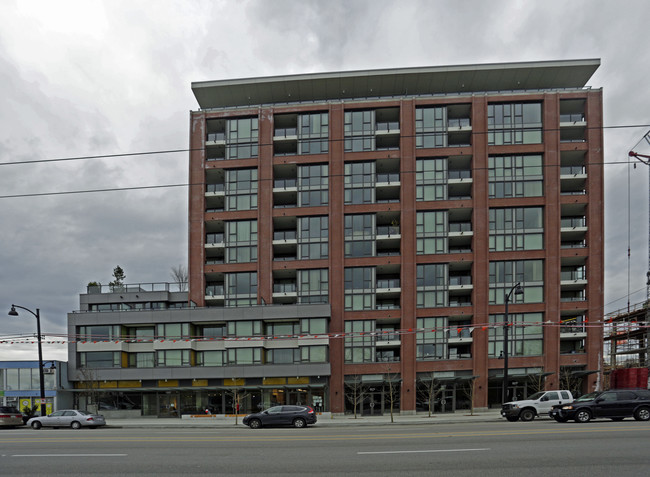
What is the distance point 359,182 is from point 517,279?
18.0 m

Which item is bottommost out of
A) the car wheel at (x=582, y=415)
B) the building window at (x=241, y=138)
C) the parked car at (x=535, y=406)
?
the parked car at (x=535, y=406)

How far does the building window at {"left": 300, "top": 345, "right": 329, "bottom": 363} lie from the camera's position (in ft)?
155

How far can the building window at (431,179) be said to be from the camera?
51562 mm

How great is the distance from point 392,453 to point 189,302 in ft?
135

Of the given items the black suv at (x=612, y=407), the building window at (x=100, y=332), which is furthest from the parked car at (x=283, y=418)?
the building window at (x=100, y=332)

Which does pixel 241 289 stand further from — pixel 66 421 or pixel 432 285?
pixel 66 421

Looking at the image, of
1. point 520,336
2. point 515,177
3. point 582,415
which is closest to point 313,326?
point 520,336

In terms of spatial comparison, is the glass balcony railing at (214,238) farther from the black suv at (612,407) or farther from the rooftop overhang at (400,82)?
the black suv at (612,407)

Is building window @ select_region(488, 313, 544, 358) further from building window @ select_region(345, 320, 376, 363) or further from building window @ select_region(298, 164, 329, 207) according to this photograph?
building window @ select_region(298, 164, 329, 207)

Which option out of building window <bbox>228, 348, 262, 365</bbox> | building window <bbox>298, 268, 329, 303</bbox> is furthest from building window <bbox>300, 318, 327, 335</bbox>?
building window <bbox>228, 348, 262, 365</bbox>

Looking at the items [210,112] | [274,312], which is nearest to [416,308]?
[274,312]

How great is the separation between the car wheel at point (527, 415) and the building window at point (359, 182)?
28.3m

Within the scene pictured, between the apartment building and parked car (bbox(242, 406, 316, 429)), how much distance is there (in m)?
19.1

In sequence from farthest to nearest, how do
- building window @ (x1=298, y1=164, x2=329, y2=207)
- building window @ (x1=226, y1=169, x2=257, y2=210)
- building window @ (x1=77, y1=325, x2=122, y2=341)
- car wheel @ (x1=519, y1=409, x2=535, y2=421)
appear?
building window @ (x1=226, y1=169, x2=257, y2=210) → building window @ (x1=298, y1=164, x2=329, y2=207) → building window @ (x1=77, y1=325, x2=122, y2=341) → car wheel @ (x1=519, y1=409, x2=535, y2=421)
